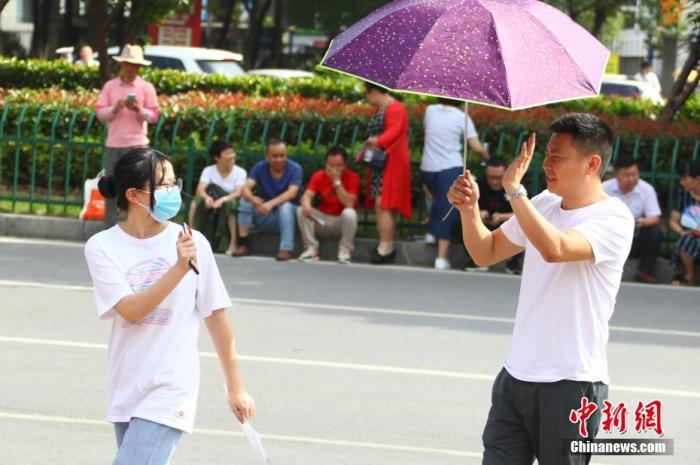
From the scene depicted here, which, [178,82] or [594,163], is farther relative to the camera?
[178,82]

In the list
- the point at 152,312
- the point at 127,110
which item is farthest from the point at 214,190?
the point at 152,312

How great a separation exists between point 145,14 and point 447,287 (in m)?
8.88

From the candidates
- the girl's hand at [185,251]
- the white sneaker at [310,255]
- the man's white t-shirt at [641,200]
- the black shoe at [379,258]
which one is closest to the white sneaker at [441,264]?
the black shoe at [379,258]

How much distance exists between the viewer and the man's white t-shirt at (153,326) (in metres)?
4.58

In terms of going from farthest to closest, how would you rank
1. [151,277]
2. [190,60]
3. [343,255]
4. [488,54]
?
[190,60] < [343,255] < [488,54] < [151,277]

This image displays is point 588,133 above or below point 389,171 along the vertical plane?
above

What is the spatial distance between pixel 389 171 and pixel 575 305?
940cm

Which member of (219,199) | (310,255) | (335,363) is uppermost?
(219,199)

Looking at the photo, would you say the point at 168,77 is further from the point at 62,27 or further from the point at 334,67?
the point at 334,67

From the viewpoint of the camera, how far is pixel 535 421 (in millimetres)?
4613

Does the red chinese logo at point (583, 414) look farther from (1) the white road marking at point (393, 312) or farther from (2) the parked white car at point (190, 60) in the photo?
(2) the parked white car at point (190, 60)

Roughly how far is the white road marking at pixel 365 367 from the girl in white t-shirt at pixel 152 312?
4012 mm

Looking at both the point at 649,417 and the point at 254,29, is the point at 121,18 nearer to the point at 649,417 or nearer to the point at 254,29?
the point at 649,417

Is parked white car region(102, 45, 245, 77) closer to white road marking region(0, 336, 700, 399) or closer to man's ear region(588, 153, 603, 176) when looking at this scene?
white road marking region(0, 336, 700, 399)
